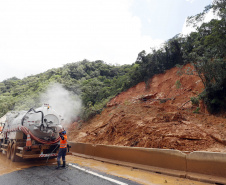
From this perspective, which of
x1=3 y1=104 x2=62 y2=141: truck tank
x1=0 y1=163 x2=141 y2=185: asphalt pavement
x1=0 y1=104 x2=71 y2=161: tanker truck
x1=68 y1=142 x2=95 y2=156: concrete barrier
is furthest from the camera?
x1=68 y1=142 x2=95 y2=156: concrete barrier

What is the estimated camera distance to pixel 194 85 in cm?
1461

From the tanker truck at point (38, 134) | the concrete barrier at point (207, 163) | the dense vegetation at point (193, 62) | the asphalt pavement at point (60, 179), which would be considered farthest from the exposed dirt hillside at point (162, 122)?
the tanker truck at point (38, 134)

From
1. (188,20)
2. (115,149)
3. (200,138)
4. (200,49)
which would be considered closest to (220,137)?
(200,138)

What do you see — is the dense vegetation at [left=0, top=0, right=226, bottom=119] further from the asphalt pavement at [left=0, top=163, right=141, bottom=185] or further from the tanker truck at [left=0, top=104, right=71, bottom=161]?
the tanker truck at [left=0, top=104, right=71, bottom=161]

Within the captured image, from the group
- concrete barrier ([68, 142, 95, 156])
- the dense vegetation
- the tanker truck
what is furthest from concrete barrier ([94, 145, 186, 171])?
the dense vegetation

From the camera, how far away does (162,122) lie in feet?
34.3

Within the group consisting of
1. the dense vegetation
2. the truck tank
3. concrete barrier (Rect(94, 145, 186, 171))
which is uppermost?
the dense vegetation

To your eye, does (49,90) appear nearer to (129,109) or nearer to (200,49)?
(129,109)

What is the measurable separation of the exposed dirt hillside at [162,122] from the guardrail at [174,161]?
4.73ft

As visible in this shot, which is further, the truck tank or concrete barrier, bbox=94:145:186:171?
the truck tank

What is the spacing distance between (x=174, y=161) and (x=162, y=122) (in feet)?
16.0

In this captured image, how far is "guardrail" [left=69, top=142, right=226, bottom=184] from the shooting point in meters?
4.68

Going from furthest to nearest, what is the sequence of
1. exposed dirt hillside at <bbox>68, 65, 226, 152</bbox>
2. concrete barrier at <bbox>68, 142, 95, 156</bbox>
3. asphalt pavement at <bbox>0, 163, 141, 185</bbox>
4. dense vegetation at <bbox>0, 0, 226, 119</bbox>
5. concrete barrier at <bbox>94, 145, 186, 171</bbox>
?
1. dense vegetation at <bbox>0, 0, 226, 119</bbox>
2. concrete barrier at <bbox>68, 142, 95, 156</bbox>
3. exposed dirt hillside at <bbox>68, 65, 226, 152</bbox>
4. concrete barrier at <bbox>94, 145, 186, 171</bbox>
5. asphalt pavement at <bbox>0, 163, 141, 185</bbox>

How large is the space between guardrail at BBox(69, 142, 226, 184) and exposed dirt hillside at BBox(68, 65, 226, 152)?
144cm
